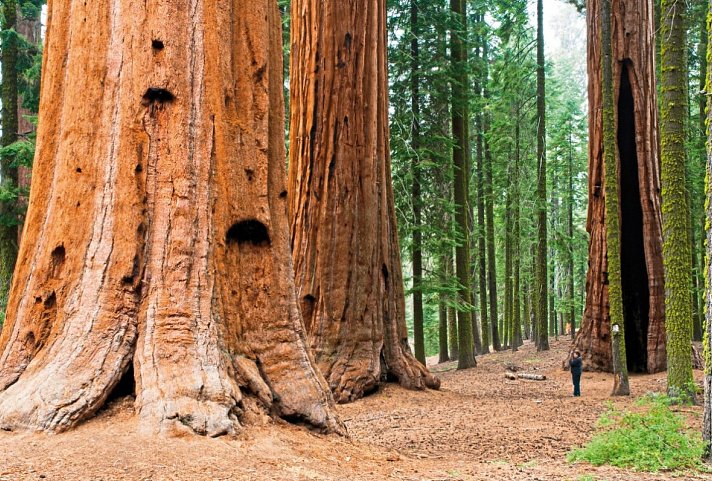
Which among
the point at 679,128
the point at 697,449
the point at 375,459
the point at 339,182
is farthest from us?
the point at 339,182

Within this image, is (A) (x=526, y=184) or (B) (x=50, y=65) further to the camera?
(A) (x=526, y=184)

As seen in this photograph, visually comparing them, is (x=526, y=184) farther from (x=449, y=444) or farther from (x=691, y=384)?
(x=449, y=444)

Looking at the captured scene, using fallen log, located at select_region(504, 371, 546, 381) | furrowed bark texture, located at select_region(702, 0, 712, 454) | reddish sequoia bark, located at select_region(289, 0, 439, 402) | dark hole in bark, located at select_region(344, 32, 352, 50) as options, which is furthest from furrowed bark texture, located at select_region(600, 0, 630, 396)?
furrowed bark texture, located at select_region(702, 0, 712, 454)

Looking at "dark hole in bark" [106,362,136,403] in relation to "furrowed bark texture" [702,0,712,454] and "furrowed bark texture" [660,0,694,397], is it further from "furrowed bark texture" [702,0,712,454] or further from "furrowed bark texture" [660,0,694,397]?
"furrowed bark texture" [660,0,694,397]

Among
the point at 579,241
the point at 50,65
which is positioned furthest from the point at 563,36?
the point at 50,65

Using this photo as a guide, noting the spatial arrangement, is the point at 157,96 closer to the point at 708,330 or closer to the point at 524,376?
the point at 708,330

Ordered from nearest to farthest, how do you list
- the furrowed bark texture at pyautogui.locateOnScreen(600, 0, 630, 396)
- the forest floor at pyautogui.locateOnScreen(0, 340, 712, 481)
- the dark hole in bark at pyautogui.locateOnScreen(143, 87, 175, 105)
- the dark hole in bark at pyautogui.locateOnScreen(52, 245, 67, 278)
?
1. the forest floor at pyautogui.locateOnScreen(0, 340, 712, 481)
2. the dark hole in bark at pyautogui.locateOnScreen(52, 245, 67, 278)
3. the dark hole in bark at pyautogui.locateOnScreen(143, 87, 175, 105)
4. the furrowed bark texture at pyautogui.locateOnScreen(600, 0, 630, 396)

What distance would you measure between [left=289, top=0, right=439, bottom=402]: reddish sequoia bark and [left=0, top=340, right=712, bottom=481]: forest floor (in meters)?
1.18

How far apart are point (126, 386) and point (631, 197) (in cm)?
1464

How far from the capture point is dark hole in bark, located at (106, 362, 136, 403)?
5.01 metres

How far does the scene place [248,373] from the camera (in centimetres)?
547

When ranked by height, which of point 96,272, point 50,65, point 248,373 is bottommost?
point 248,373

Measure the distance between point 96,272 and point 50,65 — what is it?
2150 millimetres

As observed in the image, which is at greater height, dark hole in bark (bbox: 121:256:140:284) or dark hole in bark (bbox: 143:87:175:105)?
dark hole in bark (bbox: 143:87:175:105)
